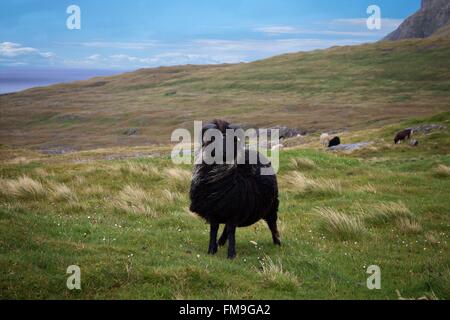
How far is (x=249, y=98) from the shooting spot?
4451 inches

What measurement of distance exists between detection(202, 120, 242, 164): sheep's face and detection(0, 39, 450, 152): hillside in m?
59.9

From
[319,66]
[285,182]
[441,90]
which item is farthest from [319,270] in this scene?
[319,66]

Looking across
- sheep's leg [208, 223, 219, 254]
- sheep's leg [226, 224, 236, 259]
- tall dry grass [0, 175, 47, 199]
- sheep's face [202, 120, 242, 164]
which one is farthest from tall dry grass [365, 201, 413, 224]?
tall dry grass [0, 175, 47, 199]

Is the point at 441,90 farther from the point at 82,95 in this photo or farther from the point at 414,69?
the point at 82,95

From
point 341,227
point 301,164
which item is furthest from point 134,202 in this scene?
point 301,164

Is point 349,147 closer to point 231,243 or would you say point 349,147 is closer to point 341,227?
point 341,227

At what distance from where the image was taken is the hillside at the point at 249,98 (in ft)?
262

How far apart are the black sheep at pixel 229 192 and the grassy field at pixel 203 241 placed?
2.45 ft

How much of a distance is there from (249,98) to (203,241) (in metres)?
104

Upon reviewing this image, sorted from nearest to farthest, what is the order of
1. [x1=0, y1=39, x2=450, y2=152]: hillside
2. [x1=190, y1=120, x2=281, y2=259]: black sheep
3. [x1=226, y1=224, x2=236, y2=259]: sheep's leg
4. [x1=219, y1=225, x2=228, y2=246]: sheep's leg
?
[x1=190, y1=120, x2=281, y2=259]: black sheep < [x1=226, y1=224, x2=236, y2=259]: sheep's leg < [x1=219, y1=225, x2=228, y2=246]: sheep's leg < [x1=0, y1=39, x2=450, y2=152]: hillside

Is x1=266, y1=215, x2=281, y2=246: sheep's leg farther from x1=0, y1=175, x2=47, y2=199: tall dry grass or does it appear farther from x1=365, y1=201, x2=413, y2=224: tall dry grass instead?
x1=0, y1=175, x2=47, y2=199: tall dry grass

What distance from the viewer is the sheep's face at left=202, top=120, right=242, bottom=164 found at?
884cm

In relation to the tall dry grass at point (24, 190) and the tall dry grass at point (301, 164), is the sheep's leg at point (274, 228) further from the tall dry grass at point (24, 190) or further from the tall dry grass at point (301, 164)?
the tall dry grass at point (301, 164)

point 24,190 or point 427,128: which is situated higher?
point 427,128
